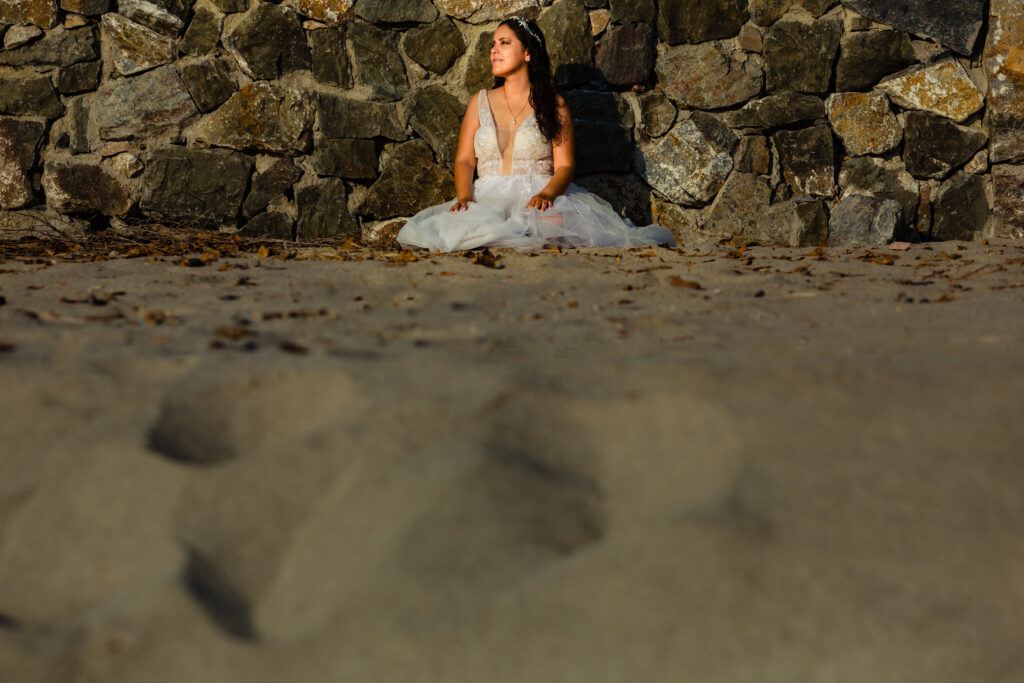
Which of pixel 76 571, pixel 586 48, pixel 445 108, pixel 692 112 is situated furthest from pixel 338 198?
pixel 76 571

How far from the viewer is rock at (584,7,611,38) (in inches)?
144

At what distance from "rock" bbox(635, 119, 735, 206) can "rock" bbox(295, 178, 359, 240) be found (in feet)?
4.71

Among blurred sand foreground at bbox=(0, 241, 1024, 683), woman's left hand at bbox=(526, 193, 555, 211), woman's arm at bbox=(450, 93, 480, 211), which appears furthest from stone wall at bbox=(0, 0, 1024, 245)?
blurred sand foreground at bbox=(0, 241, 1024, 683)

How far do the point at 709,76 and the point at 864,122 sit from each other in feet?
2.41

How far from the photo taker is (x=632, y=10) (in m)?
3.62

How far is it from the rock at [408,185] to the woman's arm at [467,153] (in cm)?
18

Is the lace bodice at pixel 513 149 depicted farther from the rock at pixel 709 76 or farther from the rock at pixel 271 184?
the rock at pixel 271 184

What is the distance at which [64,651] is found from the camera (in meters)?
0.86

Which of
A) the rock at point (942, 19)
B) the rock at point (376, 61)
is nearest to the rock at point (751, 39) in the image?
the rock at point (942, 19)

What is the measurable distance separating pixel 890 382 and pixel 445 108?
2951mm

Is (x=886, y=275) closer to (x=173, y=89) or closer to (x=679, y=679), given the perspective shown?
(x=679, y=679)

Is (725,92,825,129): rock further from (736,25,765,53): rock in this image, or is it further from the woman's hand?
the woman's hand

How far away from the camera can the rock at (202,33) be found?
3623 millimetres

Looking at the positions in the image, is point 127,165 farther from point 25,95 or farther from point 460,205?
point 460,205
